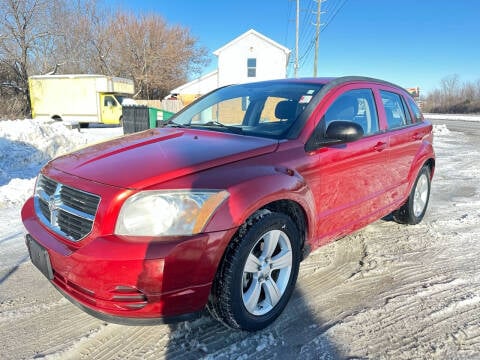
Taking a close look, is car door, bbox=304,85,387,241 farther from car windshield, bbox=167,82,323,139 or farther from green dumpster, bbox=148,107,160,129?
green dumpster, bbox=148,107,160,129

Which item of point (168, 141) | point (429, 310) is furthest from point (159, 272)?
point (429, 310)

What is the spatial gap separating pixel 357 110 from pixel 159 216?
93.4 inches

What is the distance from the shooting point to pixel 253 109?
11.7ft

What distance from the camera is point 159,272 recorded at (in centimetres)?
195

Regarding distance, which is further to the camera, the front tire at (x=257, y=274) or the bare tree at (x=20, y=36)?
the bare tree at (x=20, y=36)

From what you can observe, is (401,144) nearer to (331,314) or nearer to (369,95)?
(369,95)

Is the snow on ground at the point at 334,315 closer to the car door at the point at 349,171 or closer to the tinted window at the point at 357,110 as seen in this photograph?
the car door at the point at 349,171

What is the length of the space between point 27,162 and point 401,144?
7.43m

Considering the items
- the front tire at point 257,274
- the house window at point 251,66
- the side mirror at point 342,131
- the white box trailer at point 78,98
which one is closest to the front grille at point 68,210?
the front tire at point 257,274

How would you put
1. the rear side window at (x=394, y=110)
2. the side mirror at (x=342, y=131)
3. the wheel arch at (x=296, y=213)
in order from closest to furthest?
the wheel arch at (x=296, y=213), the side mirror at (x=342, y=131), the rear side window at (x=394, y=110)

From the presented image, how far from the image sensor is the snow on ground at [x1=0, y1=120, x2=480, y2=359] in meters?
2.33

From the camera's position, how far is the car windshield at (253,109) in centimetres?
308

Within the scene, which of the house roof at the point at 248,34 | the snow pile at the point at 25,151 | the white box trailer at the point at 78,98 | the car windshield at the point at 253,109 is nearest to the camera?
the car windshield at the point at 253,109

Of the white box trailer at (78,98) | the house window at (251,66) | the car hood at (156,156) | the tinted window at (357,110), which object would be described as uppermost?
the house window at (251,66)
